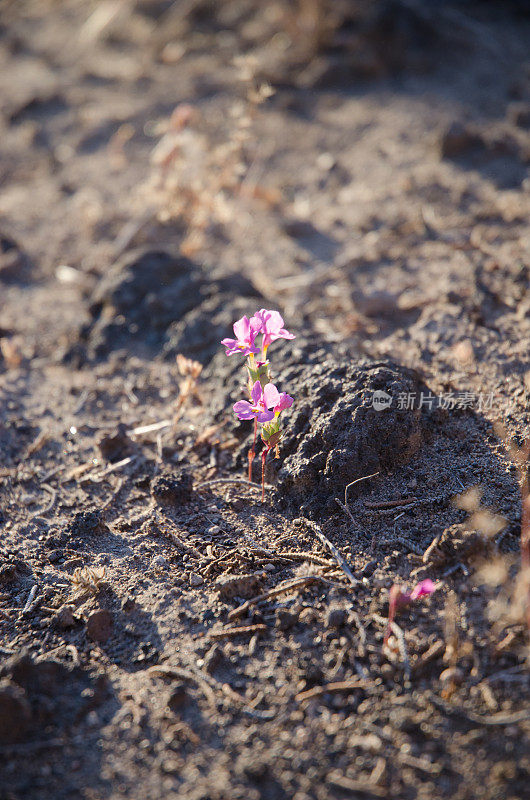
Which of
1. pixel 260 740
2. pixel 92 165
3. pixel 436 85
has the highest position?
pixel 436 85

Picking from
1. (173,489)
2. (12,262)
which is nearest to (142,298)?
(12,262)

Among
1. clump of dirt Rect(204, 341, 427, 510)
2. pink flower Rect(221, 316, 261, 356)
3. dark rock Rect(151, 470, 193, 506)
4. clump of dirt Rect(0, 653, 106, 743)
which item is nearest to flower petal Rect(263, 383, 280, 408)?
pink flower Rect(221, 316, 261, 356)

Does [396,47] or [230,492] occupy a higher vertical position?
[396,47]

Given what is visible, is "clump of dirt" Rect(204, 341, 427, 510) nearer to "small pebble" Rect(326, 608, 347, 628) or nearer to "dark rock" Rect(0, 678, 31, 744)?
"small pebble" Rect(326, 608, 347, 628)

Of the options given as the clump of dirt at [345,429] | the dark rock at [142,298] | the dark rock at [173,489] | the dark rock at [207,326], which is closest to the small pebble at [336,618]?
the clump of dirt at [345,429]

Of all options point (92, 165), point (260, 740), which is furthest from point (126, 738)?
point (92, 165)

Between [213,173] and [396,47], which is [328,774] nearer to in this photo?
[213,173]
